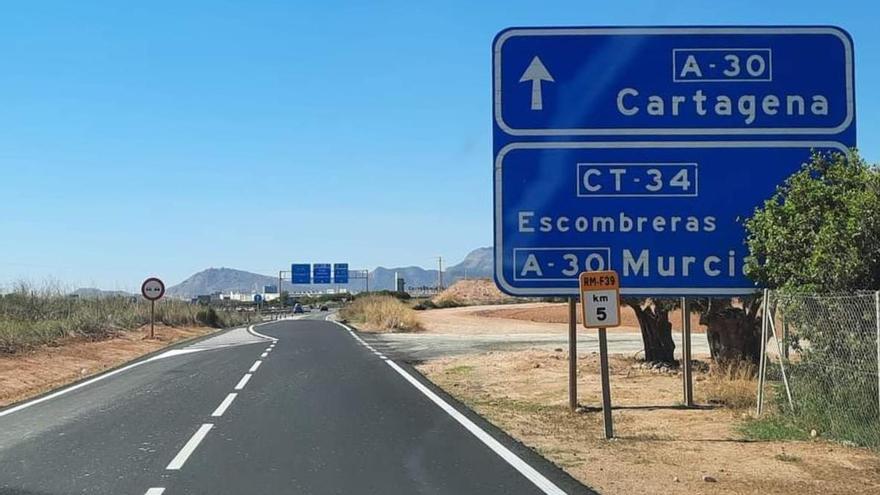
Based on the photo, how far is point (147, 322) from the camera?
44219mm

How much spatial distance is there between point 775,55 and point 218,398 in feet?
36.0

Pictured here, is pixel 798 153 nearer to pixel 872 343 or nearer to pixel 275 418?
pixel 872 343

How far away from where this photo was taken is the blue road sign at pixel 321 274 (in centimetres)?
10631

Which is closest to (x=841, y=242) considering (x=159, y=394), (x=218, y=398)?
(x=218, y=398)

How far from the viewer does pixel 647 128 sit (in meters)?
13.8

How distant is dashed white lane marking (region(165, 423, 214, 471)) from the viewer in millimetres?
9328

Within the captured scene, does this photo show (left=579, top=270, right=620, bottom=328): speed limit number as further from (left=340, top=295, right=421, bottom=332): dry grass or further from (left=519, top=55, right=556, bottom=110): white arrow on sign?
(left=340, top=295, right=421, bottom=332): dry grass

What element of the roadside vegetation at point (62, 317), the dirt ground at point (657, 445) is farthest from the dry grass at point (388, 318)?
the dirt ground at point (657, 445)

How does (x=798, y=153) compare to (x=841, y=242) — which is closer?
(x=841, y=242)

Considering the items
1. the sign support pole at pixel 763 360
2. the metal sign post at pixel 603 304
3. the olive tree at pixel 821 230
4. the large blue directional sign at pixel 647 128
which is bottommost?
the sign support pole at pixel 763 360

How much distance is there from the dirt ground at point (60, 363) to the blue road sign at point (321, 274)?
230 ft

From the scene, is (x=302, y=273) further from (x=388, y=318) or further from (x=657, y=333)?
(x=657, y=333)

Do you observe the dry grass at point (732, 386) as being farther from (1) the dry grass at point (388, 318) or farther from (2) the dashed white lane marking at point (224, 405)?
(1) the dry grass at point (388, 318)

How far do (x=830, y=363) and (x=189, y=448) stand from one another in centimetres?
791
